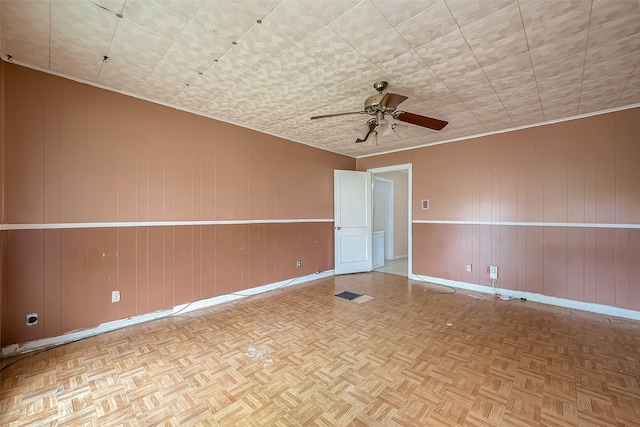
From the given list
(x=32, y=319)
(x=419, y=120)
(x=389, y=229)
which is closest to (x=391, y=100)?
(x=419, y=120)

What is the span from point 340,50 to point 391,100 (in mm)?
615

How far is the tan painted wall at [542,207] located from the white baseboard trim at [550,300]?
7 centimetres

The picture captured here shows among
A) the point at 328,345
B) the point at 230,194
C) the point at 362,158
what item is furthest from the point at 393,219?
the point at 328,345

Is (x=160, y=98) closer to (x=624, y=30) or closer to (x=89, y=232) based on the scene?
(x=89, y=232)

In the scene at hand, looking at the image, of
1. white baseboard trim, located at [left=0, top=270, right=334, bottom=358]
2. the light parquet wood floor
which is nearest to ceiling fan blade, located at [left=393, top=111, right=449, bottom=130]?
the light parquet wood floor

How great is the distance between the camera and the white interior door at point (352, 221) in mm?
5281

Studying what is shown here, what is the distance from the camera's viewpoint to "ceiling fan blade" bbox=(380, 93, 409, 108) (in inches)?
89.3

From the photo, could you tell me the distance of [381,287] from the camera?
4.41 m

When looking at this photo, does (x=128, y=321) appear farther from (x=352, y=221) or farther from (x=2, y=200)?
(x=352, y=221)

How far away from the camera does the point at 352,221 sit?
5371 millimetres

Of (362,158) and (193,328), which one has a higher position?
(362,158)

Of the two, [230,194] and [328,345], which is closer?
[328,345]

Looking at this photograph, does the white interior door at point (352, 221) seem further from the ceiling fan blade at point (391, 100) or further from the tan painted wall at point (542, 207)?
the ceiling fan blade at point (391, 100)

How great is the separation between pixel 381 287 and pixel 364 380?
2555 mm
